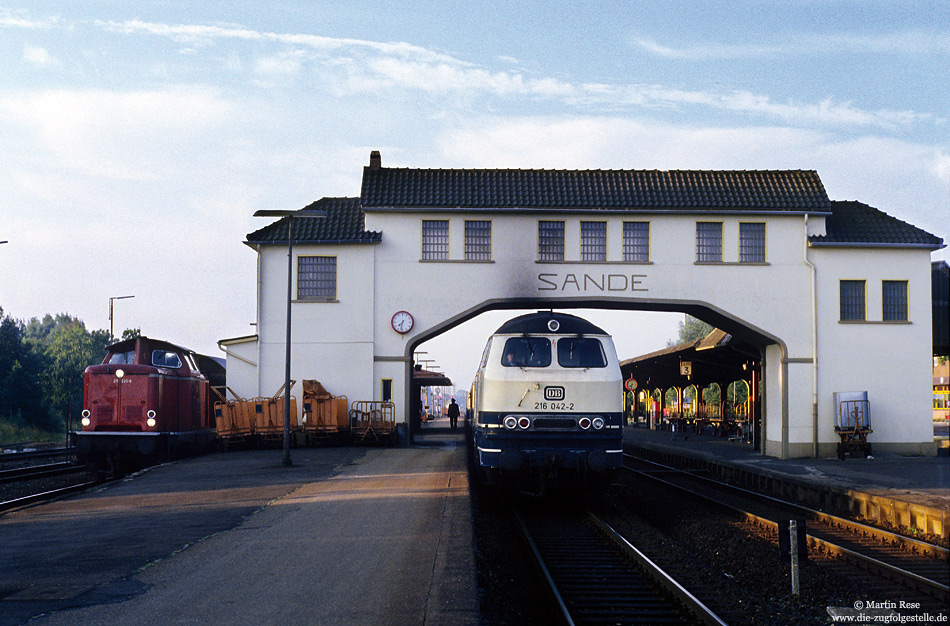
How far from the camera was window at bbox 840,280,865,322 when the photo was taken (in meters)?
26.6

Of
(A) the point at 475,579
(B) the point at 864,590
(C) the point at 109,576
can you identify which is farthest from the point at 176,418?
(B) the point at 864,590

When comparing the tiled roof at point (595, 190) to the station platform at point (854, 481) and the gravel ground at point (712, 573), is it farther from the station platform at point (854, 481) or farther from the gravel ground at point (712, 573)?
the gravel ground at point (712, 573)

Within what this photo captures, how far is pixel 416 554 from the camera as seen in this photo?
9.57 m

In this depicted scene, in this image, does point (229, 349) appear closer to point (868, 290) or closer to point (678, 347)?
point (678, 347)

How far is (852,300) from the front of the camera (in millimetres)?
26672

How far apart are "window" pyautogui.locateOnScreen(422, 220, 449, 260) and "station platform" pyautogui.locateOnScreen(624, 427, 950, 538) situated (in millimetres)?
10530

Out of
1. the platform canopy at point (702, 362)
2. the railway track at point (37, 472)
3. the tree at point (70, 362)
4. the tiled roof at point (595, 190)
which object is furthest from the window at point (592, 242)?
the tree at point (70, 362)

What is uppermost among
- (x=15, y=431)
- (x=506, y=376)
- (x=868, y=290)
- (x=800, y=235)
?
(x=800, y=235)

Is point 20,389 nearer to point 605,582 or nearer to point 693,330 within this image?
point 605,582

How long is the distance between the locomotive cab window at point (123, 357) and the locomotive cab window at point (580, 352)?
42.4ft

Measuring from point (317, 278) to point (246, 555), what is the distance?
729 inches

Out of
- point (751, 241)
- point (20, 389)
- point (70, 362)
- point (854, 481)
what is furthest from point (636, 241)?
point (70, 362)

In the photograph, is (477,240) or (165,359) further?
(477,240)

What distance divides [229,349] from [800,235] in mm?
19211
